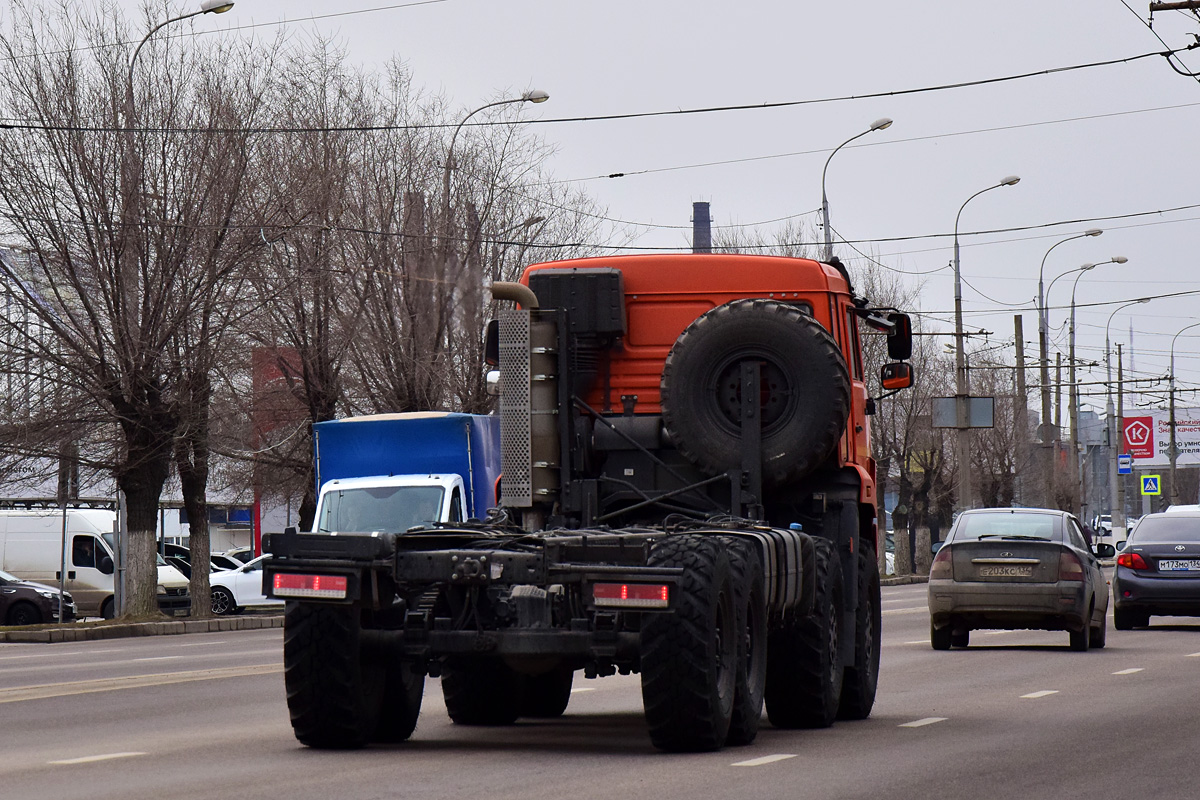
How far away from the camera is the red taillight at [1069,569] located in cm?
1975

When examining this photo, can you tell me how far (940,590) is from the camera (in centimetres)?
2005

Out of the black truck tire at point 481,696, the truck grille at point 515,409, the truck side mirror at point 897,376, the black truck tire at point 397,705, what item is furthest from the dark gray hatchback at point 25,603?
the truck grille at point 515,409

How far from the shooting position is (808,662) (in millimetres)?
11227

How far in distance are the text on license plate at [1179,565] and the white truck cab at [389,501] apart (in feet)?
30.4

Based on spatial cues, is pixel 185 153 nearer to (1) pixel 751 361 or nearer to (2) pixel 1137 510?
(1) pixel 751 361

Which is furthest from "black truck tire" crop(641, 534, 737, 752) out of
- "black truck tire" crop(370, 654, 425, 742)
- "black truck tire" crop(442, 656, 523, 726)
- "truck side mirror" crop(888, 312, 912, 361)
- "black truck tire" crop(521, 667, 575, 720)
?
"truck side mirror" crop(888, 312, 912, 361)

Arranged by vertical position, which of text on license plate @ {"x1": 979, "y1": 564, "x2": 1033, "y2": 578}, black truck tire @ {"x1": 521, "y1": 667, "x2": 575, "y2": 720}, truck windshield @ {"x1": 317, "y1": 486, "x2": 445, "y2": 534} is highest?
truck windshield @ {"x1": 317, "y1": 486, "x2": 445, "y2": 534}

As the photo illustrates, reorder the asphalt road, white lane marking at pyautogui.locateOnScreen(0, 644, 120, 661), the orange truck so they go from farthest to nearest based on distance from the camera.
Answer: white lane marking at pyautogui.locateOnScreen(0, 644, 120, 661)
the orange truck
the asphalt road

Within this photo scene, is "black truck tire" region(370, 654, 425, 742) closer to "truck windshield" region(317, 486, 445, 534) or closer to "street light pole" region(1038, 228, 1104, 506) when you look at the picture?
"truck windshield" region(317, 486, 445, 534)

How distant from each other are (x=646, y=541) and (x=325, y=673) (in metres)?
1.98

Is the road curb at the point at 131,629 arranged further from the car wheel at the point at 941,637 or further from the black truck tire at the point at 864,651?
the black truck tire at the point at 864,651

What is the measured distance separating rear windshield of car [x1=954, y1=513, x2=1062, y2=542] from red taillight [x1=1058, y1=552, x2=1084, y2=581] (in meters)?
0.40

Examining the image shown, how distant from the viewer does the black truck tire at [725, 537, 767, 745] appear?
9602 millimetres

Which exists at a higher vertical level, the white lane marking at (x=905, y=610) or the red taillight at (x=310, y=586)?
the red taillight at (x=310, y=586)
